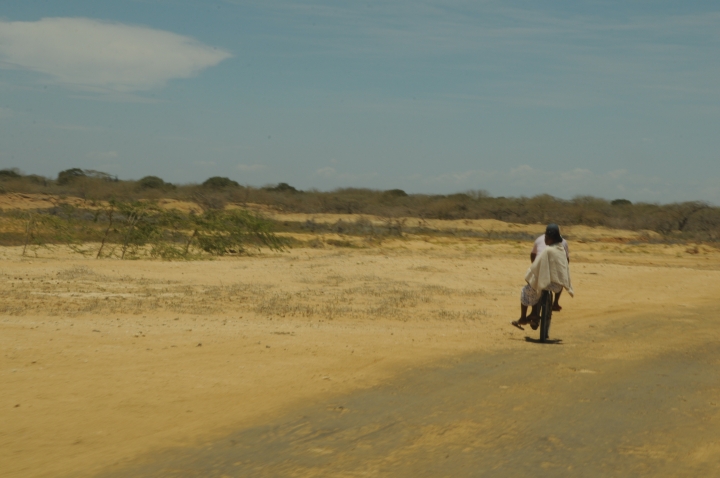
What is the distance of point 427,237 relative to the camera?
40.9m

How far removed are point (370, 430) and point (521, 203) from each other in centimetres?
5859

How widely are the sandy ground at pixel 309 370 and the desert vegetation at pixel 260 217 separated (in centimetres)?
763

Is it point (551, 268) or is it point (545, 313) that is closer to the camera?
→ point (551, 268)

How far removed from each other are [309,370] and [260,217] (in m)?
21.6

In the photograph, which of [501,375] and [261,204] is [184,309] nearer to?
[501,375]

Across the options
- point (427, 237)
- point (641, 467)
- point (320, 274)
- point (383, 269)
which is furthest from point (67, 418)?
point (427, 237)

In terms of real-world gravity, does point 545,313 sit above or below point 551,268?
below

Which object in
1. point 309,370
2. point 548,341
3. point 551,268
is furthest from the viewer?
point 548,341

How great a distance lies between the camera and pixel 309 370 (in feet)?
27.1

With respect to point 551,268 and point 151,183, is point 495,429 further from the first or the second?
point 151,183

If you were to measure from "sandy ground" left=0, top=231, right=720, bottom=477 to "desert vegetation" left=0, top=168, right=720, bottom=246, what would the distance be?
25.0 ft

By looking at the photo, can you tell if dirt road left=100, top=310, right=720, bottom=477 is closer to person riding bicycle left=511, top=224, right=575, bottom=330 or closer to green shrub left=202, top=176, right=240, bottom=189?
person riding bicycle left=511, top=224, right=575, bottom=330

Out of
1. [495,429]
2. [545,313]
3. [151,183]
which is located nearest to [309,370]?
[495,429]

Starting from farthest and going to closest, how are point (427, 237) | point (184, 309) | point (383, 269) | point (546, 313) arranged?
1. point (427, 237)
2. point (383, 269)
3. point (184, 309)
4. point (546, 313)
